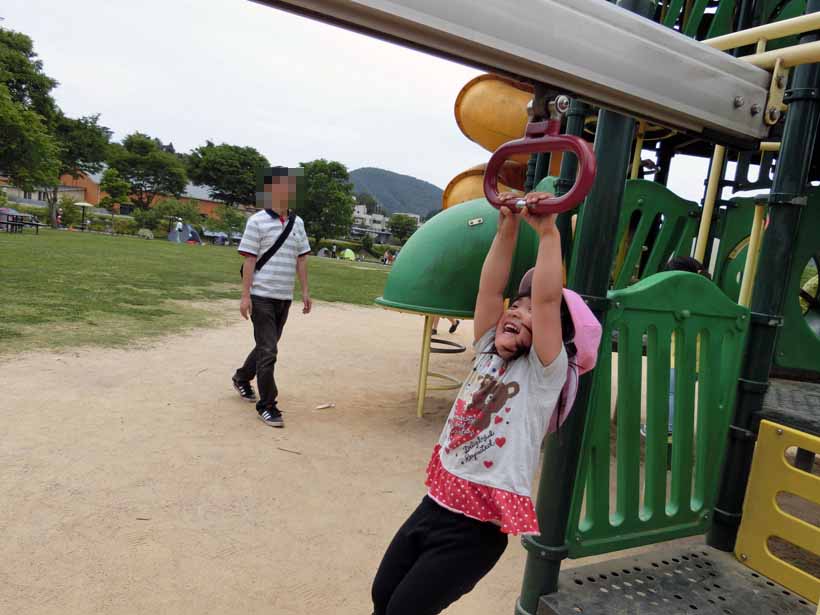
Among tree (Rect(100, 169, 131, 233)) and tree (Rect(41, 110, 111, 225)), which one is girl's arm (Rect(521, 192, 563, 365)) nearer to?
tree (Rect(41, 110, 111, 225))

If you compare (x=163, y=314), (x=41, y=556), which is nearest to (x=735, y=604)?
(x=41, y=556)

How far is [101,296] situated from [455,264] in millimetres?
6937

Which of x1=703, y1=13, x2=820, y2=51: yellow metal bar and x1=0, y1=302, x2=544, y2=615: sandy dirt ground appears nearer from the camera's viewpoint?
x1=703, y1=13, x2=820, y2=51: yellow metal bar

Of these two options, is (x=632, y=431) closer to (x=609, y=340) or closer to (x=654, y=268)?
(x=609, y=340)

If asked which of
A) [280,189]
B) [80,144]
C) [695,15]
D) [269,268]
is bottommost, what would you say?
[269,268]

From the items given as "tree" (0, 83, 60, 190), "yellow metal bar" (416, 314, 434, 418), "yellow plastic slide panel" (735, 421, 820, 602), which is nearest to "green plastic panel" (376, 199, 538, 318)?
"yellow metal bar" (416, 314, 434, 418)

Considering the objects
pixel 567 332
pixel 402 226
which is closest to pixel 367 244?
pixel 402 226

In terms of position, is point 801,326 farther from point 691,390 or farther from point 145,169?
point 145,169

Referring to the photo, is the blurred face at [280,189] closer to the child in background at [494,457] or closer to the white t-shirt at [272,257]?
the white t-shirt at [272,257]

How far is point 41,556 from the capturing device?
2.34 m

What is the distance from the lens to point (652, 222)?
165 inches

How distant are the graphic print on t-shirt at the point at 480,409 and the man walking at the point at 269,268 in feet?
8.91

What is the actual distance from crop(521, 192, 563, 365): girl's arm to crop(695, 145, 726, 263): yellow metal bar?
322cm

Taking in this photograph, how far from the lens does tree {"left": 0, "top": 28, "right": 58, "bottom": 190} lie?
75.8ft
